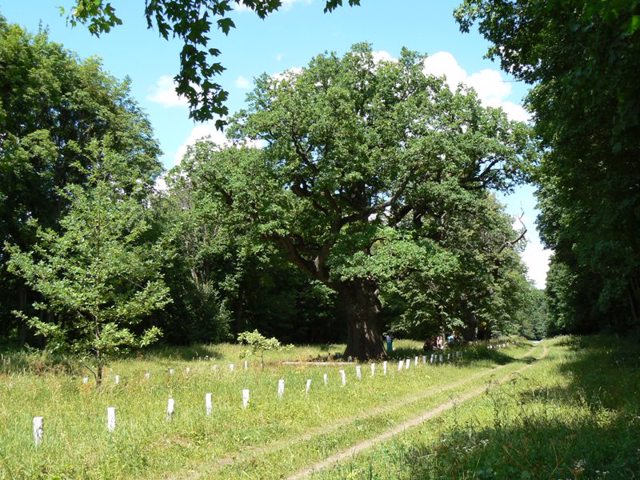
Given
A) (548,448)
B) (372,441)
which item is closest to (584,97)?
(548,448)

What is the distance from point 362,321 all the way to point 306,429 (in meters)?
16.5

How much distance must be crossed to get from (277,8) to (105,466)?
23.3ft

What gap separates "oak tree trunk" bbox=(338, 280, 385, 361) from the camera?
27.5 m

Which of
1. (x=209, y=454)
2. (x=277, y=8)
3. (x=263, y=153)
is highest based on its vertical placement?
(x=263, y=153)

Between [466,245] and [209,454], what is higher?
[466,245]

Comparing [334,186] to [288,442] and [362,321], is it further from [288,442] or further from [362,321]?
[288,442]

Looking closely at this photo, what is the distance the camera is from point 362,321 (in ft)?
90.7

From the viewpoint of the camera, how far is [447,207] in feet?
85.6

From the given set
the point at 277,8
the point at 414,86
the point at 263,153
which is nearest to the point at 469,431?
the point at 277,8

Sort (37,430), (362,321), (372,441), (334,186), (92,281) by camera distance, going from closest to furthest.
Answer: (37,430) < (372,441) < (92,281) < (334,186) < (362,321)

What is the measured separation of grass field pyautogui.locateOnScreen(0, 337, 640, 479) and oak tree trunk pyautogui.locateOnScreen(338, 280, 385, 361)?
9716mm

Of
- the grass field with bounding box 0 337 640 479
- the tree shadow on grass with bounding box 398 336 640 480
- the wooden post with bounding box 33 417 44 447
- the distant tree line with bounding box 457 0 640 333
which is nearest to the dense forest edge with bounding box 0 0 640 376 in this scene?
the distant tree line with bounding box 457 0 640 333

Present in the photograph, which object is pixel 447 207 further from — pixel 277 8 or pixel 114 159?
pixel 277 8

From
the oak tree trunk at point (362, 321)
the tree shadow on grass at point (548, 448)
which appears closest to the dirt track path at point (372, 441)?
the tree shadow on grass at point (548, 448)
